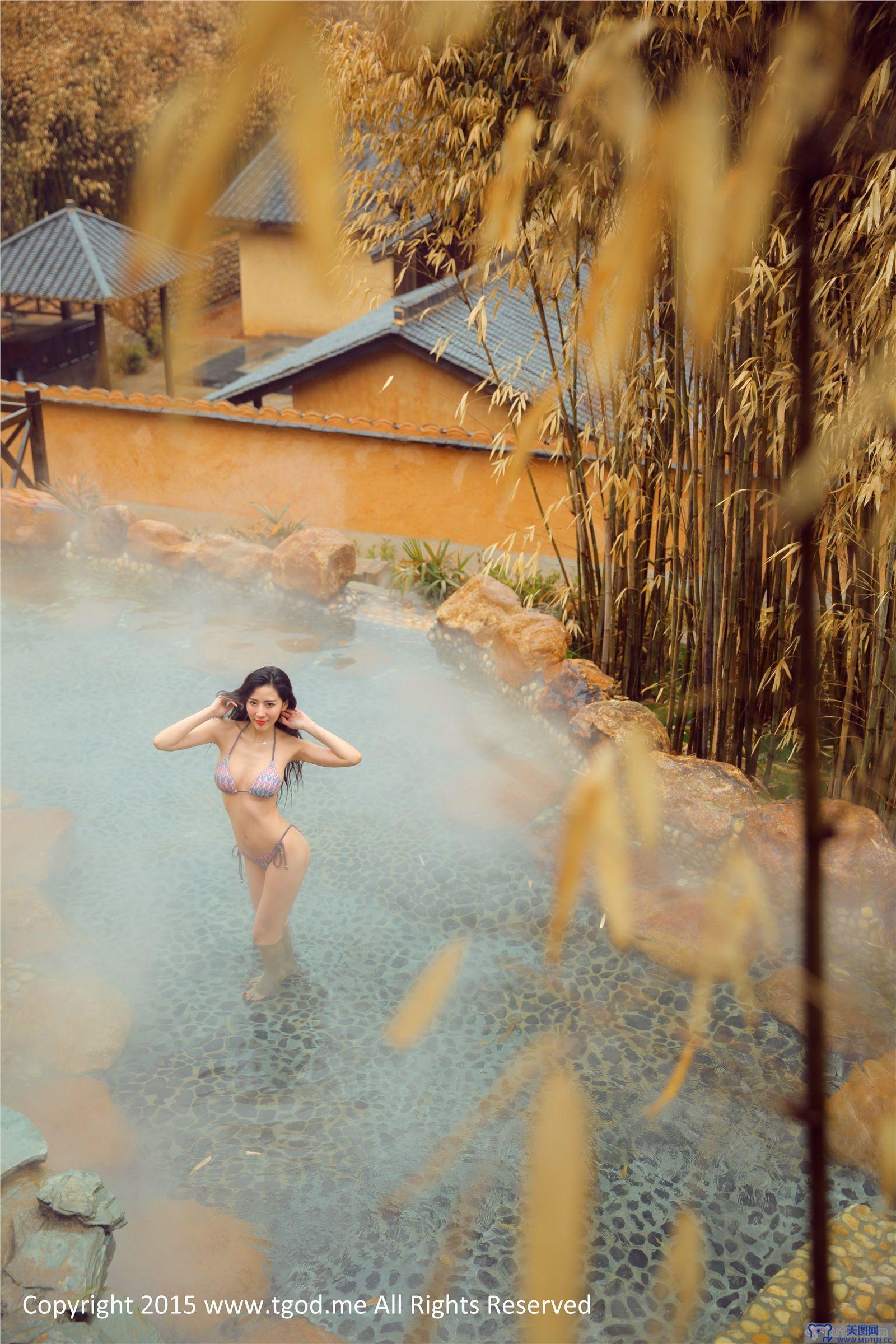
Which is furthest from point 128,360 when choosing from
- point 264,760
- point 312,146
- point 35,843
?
point 312,146

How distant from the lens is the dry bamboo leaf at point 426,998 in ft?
11.8

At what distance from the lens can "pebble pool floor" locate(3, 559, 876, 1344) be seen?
112 inches

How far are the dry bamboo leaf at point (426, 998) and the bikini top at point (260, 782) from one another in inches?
36.5

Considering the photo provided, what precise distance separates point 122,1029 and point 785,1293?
83.9 inches

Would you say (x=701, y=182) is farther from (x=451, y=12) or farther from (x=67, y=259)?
(x=67, y=259)

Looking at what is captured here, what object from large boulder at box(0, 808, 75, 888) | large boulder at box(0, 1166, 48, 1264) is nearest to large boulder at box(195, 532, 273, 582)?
large boulder at box(0, 808, 75, 888)

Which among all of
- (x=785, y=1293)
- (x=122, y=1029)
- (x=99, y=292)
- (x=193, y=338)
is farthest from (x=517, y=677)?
(x=99, y=292)

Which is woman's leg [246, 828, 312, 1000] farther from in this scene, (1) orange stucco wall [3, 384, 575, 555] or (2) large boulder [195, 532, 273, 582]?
(1) orange stucco wall [3, 384, 575, 555]

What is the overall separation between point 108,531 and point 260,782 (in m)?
4.76

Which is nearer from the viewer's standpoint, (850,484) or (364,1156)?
(364,1156)

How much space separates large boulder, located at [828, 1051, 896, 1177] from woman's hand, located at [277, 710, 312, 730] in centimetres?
196

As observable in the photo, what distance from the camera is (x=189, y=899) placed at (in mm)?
4281

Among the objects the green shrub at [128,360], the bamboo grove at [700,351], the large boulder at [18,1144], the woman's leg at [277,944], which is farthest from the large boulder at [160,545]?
the green shrub at [128,360]

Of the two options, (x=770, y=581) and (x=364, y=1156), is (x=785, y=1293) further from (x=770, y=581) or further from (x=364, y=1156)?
(x=770, y=581)
